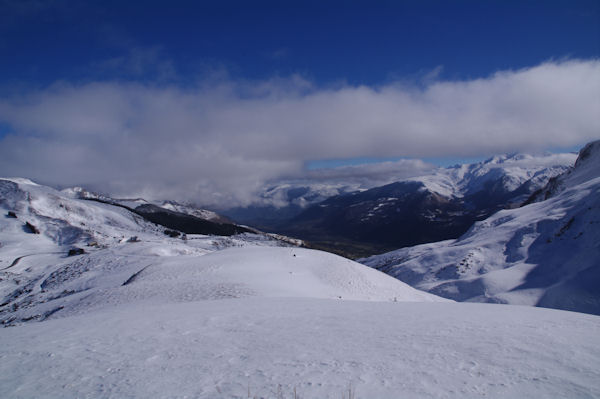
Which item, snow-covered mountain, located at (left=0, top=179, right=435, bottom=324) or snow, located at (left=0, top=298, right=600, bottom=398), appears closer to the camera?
snow, located at (left=0, top=298, right=600, bottom=398)

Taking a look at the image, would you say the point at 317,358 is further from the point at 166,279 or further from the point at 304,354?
the point at 166,279

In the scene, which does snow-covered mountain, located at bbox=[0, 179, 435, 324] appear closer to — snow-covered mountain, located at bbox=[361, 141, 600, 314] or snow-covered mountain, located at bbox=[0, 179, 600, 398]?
snow-covered mountain, located at bbox=[0, 179, 600, 398]

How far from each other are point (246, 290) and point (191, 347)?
12688 mm

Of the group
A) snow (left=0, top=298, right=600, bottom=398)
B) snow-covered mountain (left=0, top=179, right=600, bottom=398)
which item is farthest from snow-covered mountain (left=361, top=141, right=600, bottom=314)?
snow (left=0, top=298, right=600, bottom=398)

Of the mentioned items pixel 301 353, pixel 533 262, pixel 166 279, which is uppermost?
pixel 301 353

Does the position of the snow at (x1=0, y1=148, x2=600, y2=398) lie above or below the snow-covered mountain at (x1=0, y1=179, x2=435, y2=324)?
above

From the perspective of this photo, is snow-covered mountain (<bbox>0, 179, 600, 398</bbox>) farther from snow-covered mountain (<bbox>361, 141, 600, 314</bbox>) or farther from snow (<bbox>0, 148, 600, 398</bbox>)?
snow-covered mountain (<bbox>361, 141, 600, 314</bbox>)

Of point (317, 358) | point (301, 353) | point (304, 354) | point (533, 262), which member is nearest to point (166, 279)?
point (301, 353)

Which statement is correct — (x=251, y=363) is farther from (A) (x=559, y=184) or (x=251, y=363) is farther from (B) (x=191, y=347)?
(A) (x=559, y=184)

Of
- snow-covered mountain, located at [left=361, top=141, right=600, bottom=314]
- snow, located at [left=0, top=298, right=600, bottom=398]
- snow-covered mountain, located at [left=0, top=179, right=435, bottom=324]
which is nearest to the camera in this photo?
snow, located at [left=0, top=298, right=600, bottom=398]

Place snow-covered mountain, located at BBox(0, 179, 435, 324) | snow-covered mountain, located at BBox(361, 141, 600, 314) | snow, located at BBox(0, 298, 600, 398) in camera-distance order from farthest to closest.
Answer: snow-covered mountain, located at BBox(361, 141, 600, 314)
snow-covered mountain, located at BBox(0, 179, 435, 324)
snow, located at BBox(0, 298, 600, 398)

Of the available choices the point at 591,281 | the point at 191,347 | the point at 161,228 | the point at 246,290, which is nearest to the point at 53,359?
the point at 191,347

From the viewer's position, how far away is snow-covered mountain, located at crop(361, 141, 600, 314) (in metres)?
38.2

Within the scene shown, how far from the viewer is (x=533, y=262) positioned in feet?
160
